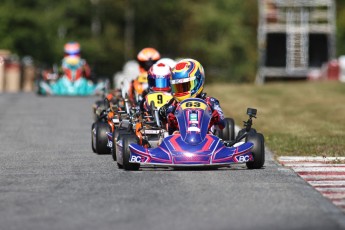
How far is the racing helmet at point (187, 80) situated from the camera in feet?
46.4

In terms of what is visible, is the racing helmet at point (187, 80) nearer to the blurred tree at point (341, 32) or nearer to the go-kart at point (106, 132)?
the go-kart at point (106, 132)

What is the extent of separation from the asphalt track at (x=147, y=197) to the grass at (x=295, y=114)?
179cm

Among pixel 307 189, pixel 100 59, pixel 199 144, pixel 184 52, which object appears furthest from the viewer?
pixel 184 52

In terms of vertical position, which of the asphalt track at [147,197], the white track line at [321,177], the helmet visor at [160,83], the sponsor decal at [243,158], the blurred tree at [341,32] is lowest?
the white track line at [321,177]

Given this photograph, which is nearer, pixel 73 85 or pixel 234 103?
pixel 234 103

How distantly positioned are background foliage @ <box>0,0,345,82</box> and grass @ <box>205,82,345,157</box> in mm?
34281

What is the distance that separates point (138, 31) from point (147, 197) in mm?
68181

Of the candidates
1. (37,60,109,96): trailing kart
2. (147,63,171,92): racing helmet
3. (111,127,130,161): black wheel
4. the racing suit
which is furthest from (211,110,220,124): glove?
(37,60,109,96): trailing kart

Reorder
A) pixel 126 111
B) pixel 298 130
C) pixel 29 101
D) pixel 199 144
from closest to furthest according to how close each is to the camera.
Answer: pixel 199 144 < pixel 126 111 < pixel 298 130 < pixel 29 101

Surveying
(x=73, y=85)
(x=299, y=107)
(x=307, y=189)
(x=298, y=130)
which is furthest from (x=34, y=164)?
(x=73, y=85)

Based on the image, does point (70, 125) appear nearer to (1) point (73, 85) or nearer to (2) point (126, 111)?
(2) point (126, 111)

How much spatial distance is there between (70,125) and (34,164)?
685 cm

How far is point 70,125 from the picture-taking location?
20.7 m

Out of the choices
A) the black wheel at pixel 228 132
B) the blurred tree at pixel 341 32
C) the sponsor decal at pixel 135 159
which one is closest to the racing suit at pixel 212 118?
the sponsor decal at pixel 135 159
